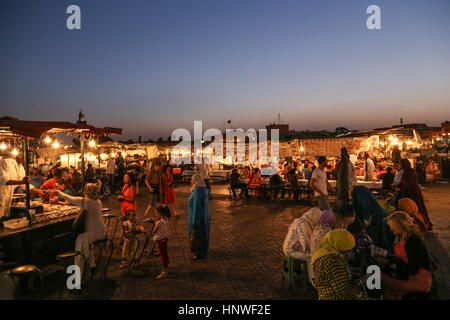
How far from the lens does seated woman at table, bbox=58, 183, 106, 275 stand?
465 centimetres

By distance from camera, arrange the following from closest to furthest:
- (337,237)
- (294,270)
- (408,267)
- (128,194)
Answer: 1. (337,237)
2. (408,267)
3. (294,270)
4. (128,194)

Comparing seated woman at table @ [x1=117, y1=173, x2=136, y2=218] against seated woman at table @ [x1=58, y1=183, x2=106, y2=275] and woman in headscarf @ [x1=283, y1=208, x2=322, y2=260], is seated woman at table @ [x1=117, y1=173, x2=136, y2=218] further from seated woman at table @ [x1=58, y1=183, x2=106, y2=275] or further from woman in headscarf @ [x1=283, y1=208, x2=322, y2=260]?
woman in headscarf @ [x1=283, y1=208, x2=322, y2=260]

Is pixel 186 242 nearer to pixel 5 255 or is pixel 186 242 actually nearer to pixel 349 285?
pixel 5 255

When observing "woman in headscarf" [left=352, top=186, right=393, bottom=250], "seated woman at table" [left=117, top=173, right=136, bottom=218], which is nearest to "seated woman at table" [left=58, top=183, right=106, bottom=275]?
"seated woman at table" [left=117, top=173, right=136, bottom=218]

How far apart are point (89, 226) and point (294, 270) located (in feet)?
11.4

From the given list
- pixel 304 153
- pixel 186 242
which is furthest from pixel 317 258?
pixel 304 153

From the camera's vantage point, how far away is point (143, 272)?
201 inches

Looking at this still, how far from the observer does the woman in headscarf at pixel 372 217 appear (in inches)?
185

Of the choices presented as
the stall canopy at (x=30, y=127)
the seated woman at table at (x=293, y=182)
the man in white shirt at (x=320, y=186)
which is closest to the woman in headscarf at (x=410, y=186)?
the man in white shirt at (x=320, y=186)

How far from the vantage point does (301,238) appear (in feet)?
13.8

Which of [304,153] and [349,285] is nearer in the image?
[349,285]

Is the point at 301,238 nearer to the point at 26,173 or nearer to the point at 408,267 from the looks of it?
the point at 408,267

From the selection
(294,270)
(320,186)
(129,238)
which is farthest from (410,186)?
(129,238)

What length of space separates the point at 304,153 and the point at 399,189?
27.6 feet
